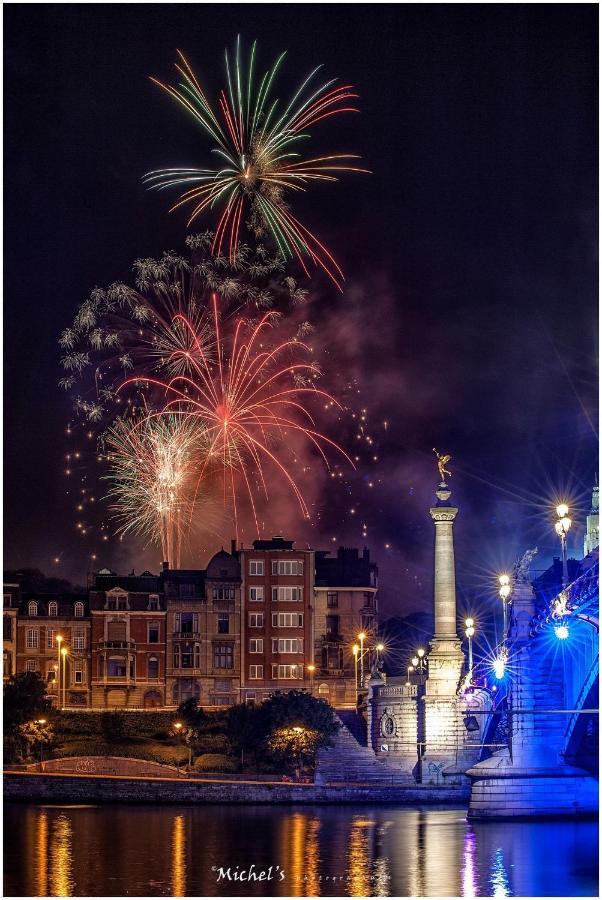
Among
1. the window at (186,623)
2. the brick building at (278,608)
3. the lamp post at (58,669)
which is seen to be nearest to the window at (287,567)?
the brick building at (278,608)

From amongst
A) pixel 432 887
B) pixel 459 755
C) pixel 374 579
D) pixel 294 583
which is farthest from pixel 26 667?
pixel 432 887

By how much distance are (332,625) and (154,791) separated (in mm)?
29241

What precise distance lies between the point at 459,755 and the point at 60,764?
1867cm

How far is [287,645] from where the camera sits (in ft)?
307

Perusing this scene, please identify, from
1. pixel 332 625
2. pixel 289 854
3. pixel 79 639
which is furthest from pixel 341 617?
pixel 289 854

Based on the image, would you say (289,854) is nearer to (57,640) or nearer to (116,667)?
(116,667)

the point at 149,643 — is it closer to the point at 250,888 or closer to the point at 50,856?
the point at 50,856

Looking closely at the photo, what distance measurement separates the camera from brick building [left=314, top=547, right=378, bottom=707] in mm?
94125

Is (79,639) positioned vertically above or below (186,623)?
below

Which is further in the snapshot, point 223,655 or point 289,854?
point 223,655

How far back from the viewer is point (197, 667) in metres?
92.2

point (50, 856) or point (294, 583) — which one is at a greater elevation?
point (294, 583)

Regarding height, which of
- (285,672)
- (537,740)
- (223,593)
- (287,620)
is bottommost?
(537,740)

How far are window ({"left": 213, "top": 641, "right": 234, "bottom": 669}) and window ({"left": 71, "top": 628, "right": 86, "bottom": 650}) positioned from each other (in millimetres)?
7774
